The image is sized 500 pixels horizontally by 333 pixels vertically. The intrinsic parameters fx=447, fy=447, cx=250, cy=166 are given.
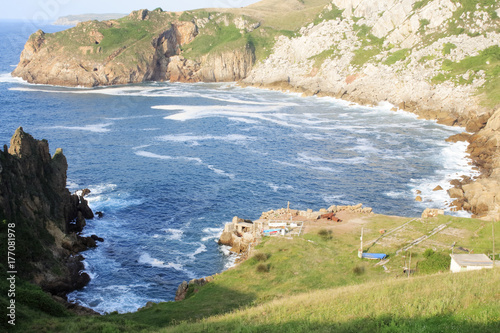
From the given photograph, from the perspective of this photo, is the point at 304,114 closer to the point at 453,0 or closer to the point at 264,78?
the point at 264,78

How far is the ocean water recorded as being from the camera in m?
47.0

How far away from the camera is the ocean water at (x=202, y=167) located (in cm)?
4700

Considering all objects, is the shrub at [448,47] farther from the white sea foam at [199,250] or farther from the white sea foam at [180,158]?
the white sea foam at [199,250]

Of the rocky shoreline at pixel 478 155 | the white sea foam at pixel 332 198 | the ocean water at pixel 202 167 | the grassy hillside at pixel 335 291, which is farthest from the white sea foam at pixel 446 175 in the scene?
the grassy hillside at pixel 335 291

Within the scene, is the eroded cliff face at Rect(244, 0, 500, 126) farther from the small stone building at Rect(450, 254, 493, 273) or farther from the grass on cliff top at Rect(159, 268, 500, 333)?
the grass on cliff top at Rect(159, 268, 500, 333)

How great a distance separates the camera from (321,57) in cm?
15175

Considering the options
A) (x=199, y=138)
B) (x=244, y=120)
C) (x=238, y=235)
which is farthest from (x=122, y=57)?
(x=238, y=235)

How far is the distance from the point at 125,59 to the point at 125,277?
13613cm

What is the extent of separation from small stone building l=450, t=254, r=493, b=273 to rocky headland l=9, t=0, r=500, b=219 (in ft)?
126

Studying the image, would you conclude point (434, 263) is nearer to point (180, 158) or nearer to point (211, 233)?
point (211, 233)

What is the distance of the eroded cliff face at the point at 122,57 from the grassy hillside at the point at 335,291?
432 ft

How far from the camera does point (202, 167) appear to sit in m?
74.5

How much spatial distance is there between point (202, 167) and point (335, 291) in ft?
158

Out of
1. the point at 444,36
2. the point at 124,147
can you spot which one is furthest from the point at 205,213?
the point at 444,36
